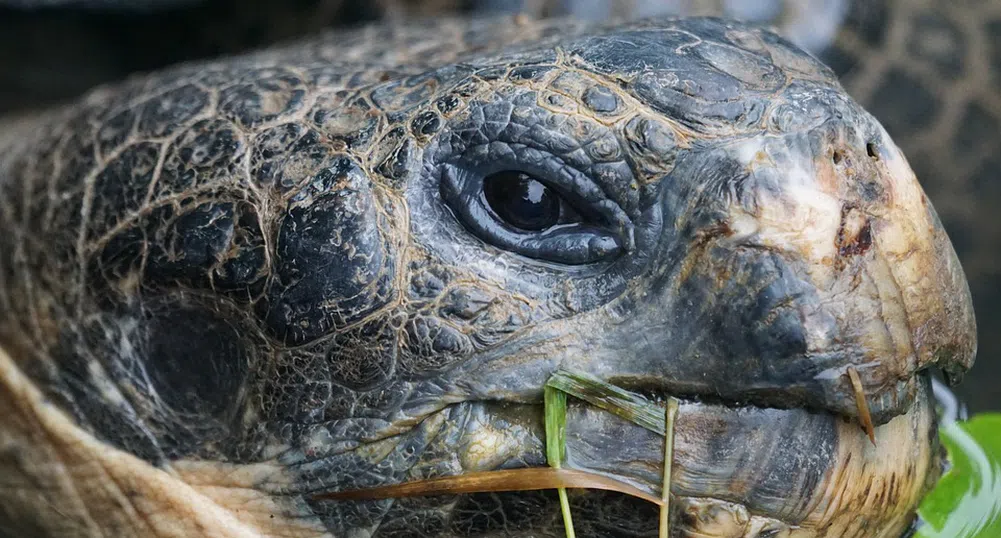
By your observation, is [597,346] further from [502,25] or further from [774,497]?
[502,25]

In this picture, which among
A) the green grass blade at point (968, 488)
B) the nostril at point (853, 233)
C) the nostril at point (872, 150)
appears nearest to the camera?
the nostril at point (853, 233)

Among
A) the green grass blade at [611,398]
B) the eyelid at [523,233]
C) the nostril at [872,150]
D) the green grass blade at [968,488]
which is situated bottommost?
the green grass blade at [968,488]

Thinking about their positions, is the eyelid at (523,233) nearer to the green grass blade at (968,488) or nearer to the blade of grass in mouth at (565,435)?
the blade of grass in mouth at (565,435)

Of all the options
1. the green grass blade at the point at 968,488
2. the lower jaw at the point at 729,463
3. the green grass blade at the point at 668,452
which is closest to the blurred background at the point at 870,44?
the green grass blade at the point at 968,488

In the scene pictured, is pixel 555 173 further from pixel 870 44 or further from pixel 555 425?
pixel 870 44

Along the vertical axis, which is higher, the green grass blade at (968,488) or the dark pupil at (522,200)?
the dark pupil at (522,200)

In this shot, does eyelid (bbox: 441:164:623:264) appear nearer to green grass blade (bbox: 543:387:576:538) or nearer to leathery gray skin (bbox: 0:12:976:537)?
leathery gray skin (bbox: 0:12:976:537)

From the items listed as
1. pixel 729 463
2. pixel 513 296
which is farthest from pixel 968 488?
pixel 513 296
